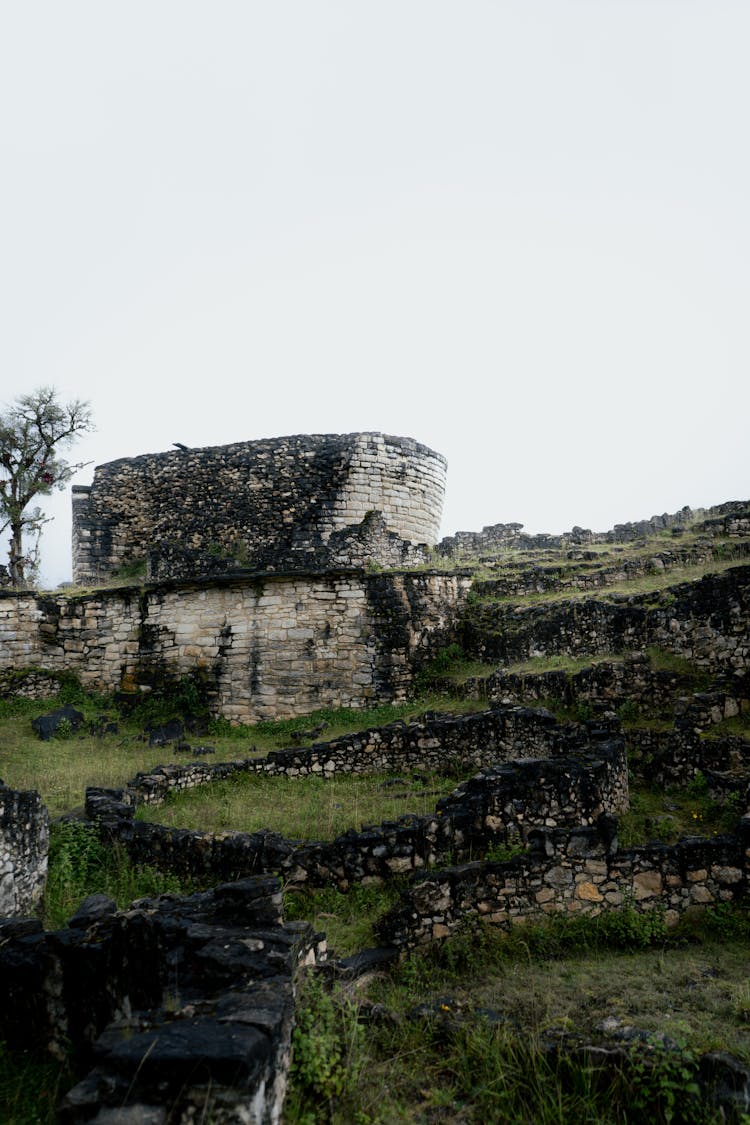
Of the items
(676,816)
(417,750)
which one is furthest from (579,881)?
(417,750)

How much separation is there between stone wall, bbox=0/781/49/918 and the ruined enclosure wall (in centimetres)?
690

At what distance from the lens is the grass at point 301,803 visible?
7.85 metres

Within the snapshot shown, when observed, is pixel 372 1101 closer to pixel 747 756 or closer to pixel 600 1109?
pixel 600 1109

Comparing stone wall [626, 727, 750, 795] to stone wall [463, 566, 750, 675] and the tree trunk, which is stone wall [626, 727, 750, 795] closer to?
stone wall [463, 566, 750, 675]

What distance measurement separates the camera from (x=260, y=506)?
54.6 ft

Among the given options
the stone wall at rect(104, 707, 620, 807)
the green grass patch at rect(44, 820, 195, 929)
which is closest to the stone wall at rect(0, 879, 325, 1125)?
the green grass patch at rect(44, 820, 195, 929)

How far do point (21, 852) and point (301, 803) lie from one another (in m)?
3.63

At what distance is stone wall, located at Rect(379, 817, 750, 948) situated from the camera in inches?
228

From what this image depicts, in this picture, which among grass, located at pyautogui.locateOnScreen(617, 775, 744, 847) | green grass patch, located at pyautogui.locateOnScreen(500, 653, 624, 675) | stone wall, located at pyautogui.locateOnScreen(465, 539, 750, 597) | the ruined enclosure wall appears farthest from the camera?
the ruined enclosure wall

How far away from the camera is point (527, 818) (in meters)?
6.99

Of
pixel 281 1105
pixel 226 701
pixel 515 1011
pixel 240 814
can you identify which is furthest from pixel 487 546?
pixel 281 1105

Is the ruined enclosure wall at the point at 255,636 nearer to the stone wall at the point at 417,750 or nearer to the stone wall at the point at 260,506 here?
the stone wall at the point at 260,506

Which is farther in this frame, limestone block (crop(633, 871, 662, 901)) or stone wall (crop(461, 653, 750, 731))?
Result: stone wall (crop(461, 653, 750, 731))

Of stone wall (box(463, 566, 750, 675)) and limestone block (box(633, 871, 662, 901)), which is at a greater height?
stone wall (box(463, 566, 750, 675))
